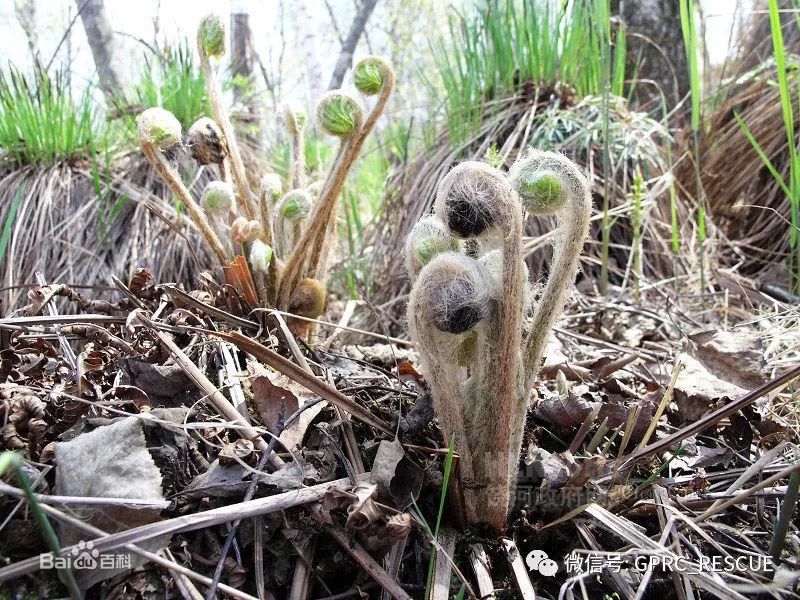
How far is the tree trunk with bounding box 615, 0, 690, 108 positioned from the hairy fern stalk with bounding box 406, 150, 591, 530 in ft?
8.11

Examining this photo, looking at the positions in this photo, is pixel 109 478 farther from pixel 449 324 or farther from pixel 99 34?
pixel 99 34

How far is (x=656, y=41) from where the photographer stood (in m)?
2.85

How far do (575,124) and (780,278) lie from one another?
94 cm

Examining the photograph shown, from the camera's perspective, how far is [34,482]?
65 centimetres

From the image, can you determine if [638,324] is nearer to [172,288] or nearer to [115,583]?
[172,288]

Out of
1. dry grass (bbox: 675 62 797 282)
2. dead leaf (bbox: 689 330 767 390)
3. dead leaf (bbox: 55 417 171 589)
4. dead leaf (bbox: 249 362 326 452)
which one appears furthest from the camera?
dry grass (bbox: 675 62 797 282)

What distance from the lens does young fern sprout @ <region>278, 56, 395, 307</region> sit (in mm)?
1043

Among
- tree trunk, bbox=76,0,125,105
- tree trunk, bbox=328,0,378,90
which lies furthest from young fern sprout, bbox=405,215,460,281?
tree trunk, bbox=328,0,378,90

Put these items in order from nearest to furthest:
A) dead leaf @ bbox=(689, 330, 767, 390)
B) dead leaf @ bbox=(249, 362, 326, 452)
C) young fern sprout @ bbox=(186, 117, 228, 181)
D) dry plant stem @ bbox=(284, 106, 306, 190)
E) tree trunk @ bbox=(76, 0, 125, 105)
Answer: dead leaf @ bbox=(249, 362, 326, 452) < dead leaf @ bbox=(689, 330, 767, 390) < young fern sprout @ bbox=(186, 117, 228, 181) < dry plant stem @ bbox=(284, 106, 306, 190) < tree trunk @ bbox=(76, 0, 125, 105)

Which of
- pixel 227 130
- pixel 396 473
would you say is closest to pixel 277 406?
pixel 396 473

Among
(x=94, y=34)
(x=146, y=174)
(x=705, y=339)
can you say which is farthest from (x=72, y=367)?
(x=94, y=34)

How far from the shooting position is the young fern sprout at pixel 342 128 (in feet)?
3.42

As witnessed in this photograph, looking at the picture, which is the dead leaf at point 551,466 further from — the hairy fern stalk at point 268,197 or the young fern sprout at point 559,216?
the hairy fern stalk at point 268,197

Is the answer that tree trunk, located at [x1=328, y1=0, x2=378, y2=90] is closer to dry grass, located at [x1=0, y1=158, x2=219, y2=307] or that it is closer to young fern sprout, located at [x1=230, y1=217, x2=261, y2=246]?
dry grass, located at [x1=0, y1=158, x2=219, y2=307]
